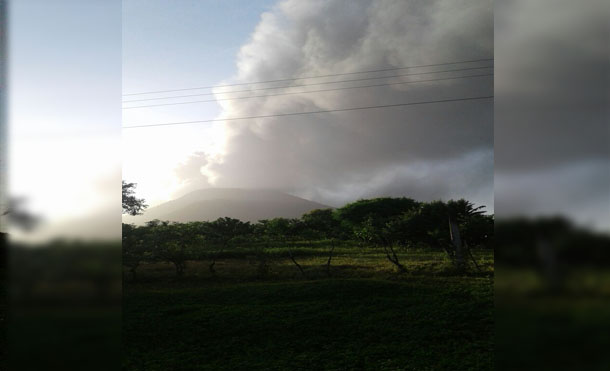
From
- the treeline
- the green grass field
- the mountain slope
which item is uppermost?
the mountain slope

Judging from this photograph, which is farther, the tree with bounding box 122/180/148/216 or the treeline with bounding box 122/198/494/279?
the tree with bounding box 122/180/148/216

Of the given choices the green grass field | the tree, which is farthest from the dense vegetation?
the tree

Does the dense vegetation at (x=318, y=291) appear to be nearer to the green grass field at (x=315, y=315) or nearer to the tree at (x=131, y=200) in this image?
the green grass field at (x=315, y=315)

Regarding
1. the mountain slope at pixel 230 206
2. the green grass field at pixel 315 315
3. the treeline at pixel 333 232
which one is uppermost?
the mountain slope at pixel 230 206

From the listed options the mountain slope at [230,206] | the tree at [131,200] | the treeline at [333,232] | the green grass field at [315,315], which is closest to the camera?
the green grass field at [315,315]

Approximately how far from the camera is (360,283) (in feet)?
16.1

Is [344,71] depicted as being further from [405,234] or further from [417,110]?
[405,234]

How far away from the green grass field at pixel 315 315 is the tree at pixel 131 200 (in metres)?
0.90

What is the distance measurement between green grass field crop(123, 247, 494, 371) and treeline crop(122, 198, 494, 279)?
14cm

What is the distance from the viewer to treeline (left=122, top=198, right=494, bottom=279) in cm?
484

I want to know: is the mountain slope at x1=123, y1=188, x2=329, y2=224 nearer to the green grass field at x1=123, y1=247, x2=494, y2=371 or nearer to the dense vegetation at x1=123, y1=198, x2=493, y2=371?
the dense vegetation at x1=123, y1=198, x2=493, y2=371

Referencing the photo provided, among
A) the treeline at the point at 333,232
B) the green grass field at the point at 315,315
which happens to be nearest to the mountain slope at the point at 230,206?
the treeline at the point at 333,232

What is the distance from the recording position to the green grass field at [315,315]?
168 inches

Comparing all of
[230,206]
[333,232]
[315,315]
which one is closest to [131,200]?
[230,206]
